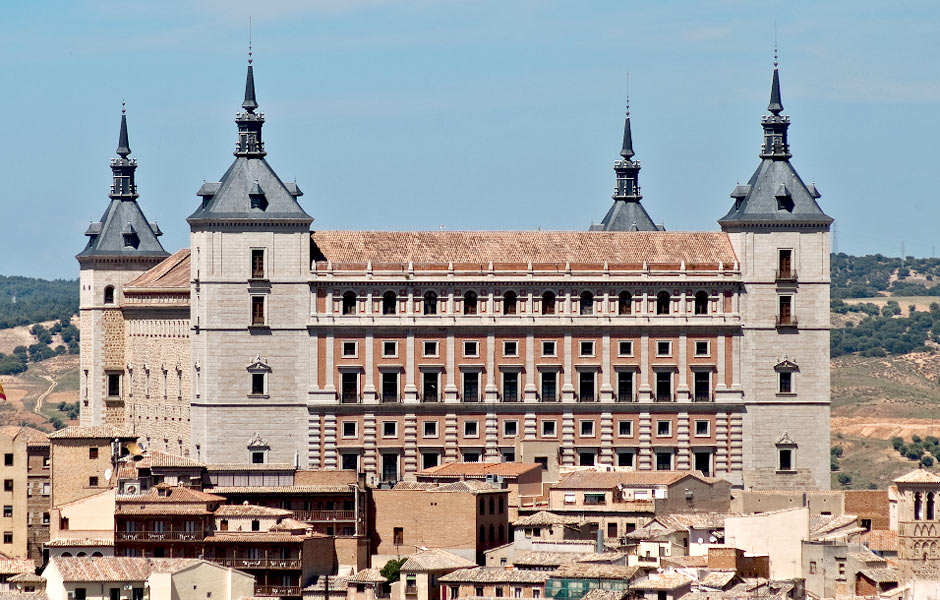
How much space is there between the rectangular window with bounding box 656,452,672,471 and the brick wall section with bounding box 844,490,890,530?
1194 centimetres

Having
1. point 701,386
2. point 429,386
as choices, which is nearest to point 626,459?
point 701,386

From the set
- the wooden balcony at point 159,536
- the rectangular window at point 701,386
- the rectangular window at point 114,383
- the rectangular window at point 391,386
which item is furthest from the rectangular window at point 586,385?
the rectangular window at point 114,383

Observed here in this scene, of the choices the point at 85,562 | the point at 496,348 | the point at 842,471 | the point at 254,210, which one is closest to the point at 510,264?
the point at 496,348

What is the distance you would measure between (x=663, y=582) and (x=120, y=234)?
6095 centimetres

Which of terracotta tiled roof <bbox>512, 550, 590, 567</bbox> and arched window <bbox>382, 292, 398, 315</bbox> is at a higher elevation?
arched window <bbox>382, 292, 398, 315</bbox>

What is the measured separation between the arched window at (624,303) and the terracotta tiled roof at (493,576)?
2808 centimetres

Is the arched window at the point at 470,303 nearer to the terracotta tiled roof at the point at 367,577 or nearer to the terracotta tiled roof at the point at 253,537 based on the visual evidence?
the terracotta tiled roof at the point at 253,537

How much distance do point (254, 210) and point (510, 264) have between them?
13.2 m

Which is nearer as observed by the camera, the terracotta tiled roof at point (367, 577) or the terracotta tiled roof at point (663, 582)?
the terracotta tiled roof at point (663, 582)

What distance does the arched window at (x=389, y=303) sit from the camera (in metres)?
138

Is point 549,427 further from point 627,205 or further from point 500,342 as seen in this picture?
point 627,205

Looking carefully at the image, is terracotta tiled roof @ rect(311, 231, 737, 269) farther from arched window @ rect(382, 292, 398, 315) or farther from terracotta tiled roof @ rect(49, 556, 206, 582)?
terracotta tiled roof @ rect(49, 556, 206, 582)

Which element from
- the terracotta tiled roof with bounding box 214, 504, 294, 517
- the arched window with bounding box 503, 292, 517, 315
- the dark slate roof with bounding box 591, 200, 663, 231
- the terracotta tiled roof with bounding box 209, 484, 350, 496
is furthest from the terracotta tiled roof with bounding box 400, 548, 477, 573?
the dark slate roof with bounding box 591, 200, 663, 231

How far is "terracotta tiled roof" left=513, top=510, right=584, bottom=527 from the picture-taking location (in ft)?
402
